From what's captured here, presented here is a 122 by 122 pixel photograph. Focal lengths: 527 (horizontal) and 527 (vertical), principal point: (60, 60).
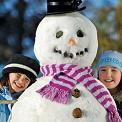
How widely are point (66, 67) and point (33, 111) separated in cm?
27

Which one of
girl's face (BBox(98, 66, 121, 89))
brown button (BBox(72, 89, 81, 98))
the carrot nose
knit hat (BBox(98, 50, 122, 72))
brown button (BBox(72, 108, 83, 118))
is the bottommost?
brown button (BBox(72, 108, 83, 118))

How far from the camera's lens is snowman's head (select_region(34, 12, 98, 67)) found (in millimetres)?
2559

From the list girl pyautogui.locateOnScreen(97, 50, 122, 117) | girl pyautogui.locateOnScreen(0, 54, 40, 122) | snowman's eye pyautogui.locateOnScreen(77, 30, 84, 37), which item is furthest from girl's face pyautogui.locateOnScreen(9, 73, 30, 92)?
snowman's eye pyautogui.locateOnScreen(77, 30, 84, 37)

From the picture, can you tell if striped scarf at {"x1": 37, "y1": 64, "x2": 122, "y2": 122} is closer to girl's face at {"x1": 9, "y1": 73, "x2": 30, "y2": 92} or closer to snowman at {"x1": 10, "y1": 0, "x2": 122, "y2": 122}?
snowman at {"x1": 10, "y1": 0, "x2": 122, "y2": 122}

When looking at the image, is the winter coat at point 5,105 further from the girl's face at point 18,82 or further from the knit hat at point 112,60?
the knit hat at point 112,60

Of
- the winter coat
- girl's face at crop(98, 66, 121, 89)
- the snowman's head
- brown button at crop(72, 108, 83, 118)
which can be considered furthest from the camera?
girl's face at crop(98, 66, 121, 89)

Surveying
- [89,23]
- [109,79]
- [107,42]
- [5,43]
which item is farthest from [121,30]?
[89,23]

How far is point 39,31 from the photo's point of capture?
2609mm

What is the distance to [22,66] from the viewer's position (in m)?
3.60

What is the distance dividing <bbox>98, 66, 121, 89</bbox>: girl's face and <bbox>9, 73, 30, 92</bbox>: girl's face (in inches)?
21.3

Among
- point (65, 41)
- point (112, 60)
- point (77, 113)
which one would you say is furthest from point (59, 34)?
point (112, 60)

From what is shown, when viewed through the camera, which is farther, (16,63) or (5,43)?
(5,43)

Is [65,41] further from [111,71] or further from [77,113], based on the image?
[111,71]

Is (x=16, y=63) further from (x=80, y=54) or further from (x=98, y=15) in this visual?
(x=98, y=15)
